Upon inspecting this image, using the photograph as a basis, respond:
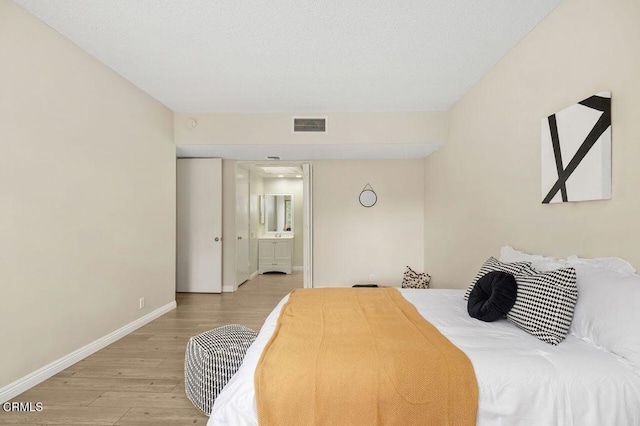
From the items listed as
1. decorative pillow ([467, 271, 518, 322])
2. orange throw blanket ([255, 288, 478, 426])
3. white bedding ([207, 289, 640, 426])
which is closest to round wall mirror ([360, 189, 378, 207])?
decorative pillow ([467, 271, 518, 322])

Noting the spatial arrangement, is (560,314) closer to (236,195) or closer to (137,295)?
(137,295)

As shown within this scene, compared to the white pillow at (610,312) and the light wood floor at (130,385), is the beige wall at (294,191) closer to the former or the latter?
the light wood floor at (130,385)

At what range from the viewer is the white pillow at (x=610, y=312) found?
1377 millimetres

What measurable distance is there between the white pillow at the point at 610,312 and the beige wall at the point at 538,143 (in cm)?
20

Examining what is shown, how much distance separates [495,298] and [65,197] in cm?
321

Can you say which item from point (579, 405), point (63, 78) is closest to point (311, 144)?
point (63, 78)

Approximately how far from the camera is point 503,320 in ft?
6.33

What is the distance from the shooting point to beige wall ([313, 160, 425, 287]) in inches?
211

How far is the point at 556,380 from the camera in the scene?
4.27 ft

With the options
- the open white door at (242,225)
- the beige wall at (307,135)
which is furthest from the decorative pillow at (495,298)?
the open white door at (242,225)

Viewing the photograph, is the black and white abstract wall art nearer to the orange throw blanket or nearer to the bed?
the bed

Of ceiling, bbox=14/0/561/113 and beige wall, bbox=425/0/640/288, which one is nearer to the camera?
beige wall, bbox=425/0/640/288

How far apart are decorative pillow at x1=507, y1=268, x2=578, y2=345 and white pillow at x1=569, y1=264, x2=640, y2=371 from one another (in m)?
0.05

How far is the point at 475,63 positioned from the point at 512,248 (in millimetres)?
1710
